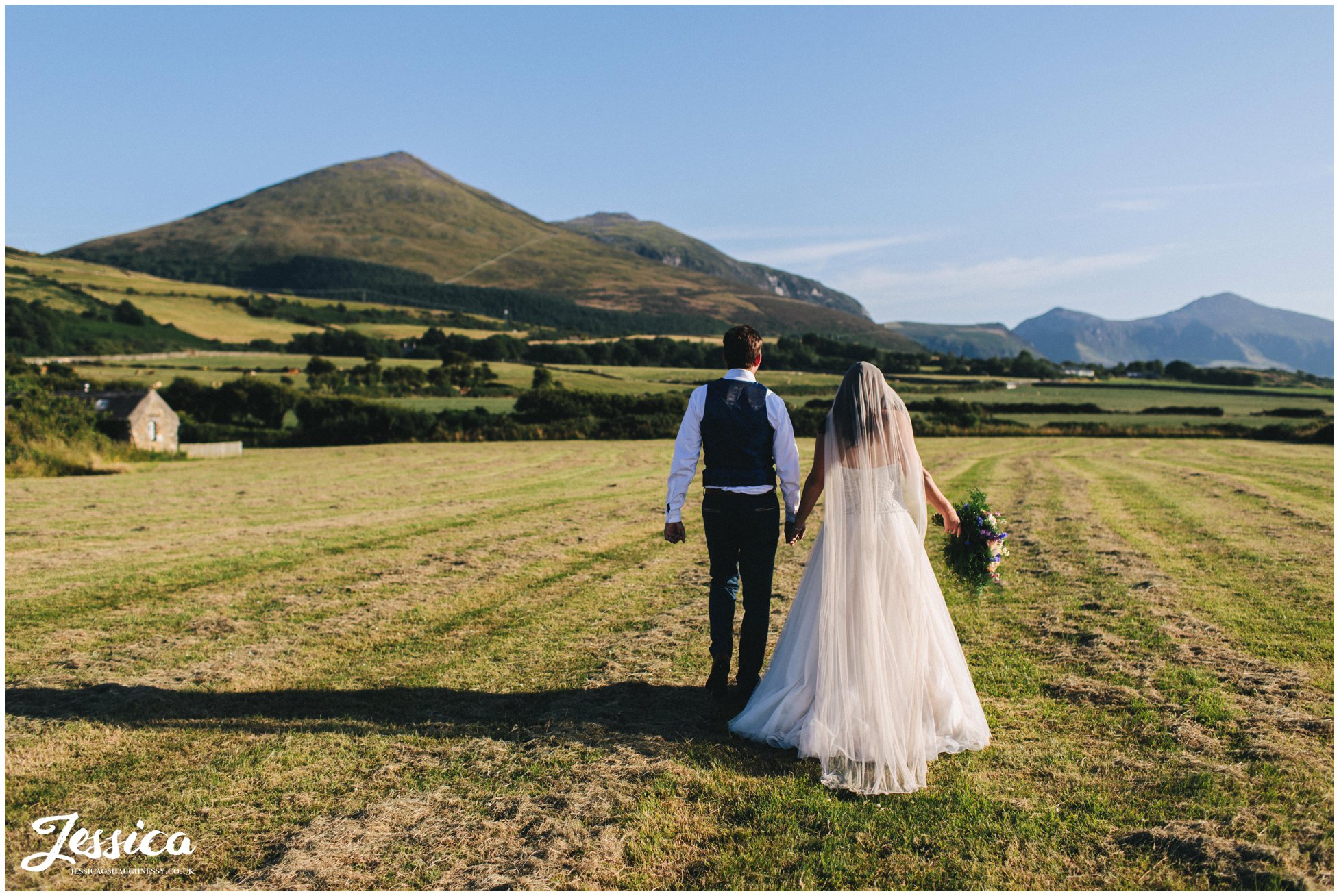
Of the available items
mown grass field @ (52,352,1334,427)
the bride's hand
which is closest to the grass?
mown grass field @ (52,352,1334,427)

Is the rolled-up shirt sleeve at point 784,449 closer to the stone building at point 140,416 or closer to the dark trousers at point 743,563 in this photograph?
the dark trousers at point 743,563

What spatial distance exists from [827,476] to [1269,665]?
483cm

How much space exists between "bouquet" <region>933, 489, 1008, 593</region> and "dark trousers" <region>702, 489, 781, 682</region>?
1712 mm

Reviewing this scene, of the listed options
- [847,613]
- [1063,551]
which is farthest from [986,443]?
[847,613]

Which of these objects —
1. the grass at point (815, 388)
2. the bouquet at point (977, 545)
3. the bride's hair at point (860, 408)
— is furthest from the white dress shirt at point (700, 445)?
the grass at point (815, 388)

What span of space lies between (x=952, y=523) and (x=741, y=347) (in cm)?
243

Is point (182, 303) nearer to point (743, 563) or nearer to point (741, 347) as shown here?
point (741, 347)

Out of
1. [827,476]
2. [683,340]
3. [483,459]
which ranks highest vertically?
[683,340]

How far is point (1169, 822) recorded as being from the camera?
460cm

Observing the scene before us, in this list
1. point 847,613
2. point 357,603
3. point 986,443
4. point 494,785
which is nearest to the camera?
point 494,785

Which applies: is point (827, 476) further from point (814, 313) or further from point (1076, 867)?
point (814, 313)

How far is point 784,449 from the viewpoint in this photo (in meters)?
6.36
